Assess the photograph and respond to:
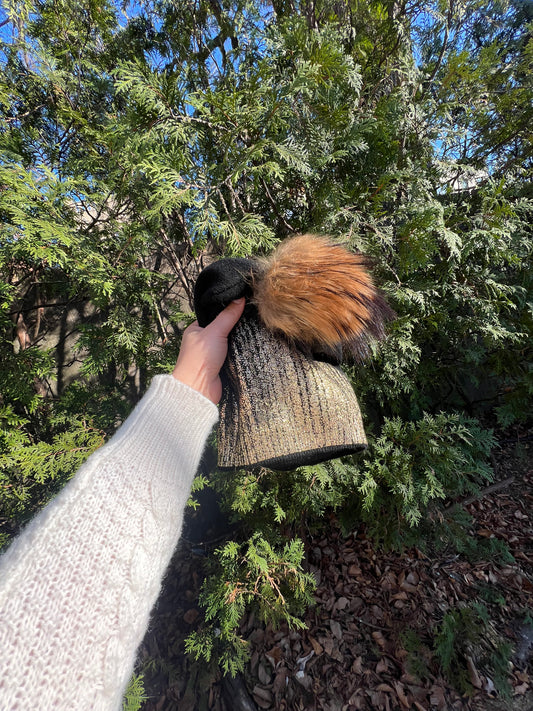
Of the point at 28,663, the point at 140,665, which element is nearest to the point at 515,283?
the point at 28,663

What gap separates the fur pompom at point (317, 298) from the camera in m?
0.97

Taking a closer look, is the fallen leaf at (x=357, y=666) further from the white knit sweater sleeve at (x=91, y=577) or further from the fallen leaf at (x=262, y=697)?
the white knit sweater sleeve at (x=91, y=577)

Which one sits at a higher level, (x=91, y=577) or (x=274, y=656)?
(x=91, y=577)

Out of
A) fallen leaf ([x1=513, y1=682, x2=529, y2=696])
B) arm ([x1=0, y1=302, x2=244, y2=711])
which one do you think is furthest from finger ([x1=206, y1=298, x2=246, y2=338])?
fallen leaf ([x1=513, y1=682, x2=529, y2=696])

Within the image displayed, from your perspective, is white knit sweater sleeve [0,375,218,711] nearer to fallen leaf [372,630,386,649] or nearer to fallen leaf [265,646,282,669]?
fallen leaf [265,646,282,669]

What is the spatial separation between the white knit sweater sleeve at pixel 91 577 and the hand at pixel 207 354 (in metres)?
0.25

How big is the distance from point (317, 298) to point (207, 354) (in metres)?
0.39

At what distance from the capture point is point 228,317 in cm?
107

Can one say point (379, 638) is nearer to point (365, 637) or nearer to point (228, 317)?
point (365, 637)

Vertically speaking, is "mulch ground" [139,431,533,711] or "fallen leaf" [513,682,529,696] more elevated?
"mulch ground" [139,431,533,711]

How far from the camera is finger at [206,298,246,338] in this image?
107cm

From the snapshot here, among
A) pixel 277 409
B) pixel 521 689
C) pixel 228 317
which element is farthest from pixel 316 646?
pixel 228 317

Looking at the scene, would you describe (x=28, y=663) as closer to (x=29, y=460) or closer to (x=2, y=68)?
(x=29, y=460)

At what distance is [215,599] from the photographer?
1.87m
